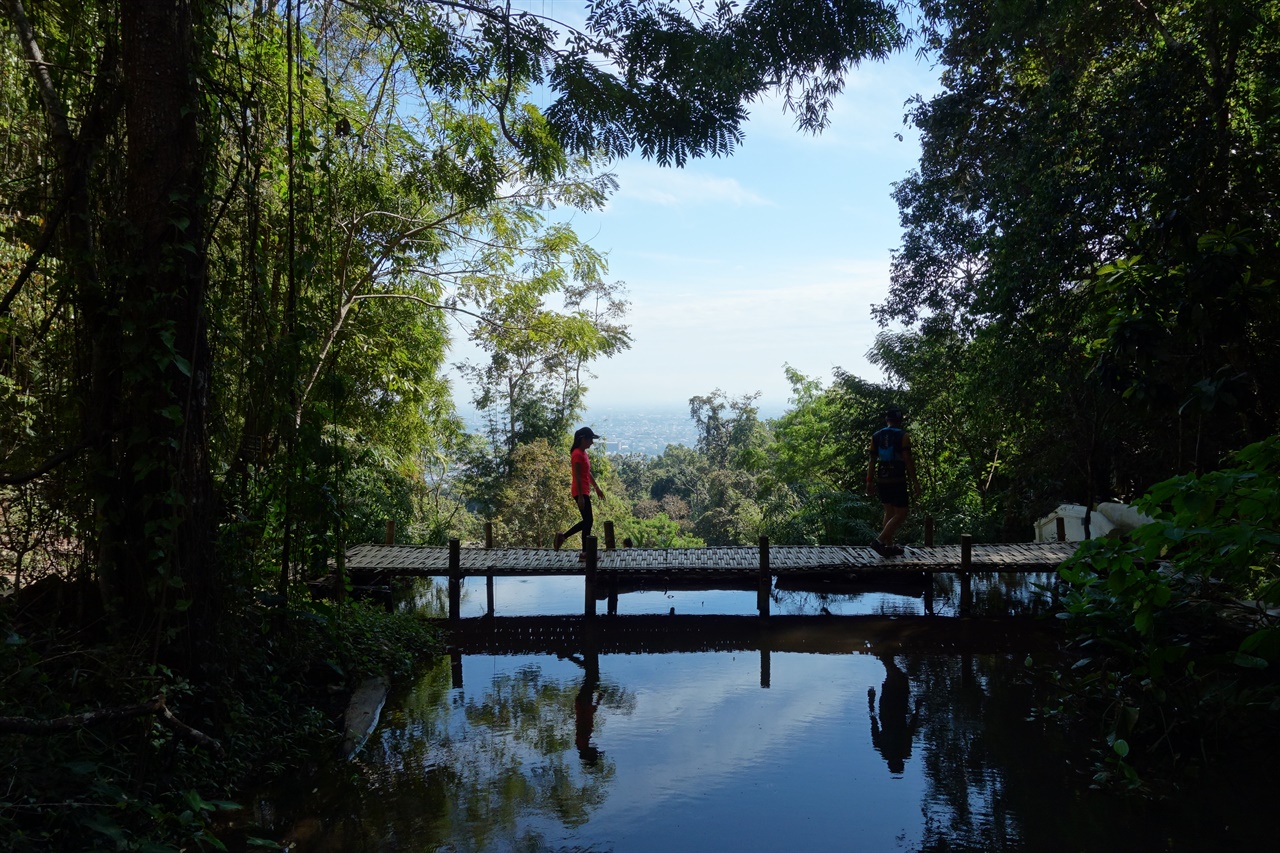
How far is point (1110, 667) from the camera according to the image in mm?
6855

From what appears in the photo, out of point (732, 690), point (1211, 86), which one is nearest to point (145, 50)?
point (732, 690)

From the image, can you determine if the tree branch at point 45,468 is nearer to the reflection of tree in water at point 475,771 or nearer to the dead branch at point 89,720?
the dead branch at point 89,720

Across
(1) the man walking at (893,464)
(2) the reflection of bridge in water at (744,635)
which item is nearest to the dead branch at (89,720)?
(2) the reflection of bridge in water at (744,635)

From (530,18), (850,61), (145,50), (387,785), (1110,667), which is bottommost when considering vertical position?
(387,785)

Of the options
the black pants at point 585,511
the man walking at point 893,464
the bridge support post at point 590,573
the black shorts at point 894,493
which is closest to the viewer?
the man walking at point 893,464

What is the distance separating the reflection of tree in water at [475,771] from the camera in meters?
4.71

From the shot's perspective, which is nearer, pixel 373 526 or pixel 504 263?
pixel 504 263

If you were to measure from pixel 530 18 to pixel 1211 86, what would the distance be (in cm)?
677

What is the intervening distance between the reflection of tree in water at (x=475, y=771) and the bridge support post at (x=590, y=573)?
204 cm

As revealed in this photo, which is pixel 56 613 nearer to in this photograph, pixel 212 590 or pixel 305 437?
pixel 212 590

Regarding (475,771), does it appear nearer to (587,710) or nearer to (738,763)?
(587,710)

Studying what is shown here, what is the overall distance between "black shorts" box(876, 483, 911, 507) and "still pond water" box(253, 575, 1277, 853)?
4.91 feet

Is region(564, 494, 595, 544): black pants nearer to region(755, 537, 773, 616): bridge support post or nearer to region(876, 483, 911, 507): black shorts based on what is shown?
region(755, 537, 773, 616): bridge support post

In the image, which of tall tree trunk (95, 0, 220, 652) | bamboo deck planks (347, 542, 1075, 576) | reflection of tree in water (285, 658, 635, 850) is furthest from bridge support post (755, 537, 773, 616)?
tall tree trunk (95, 0, 220, 652)
